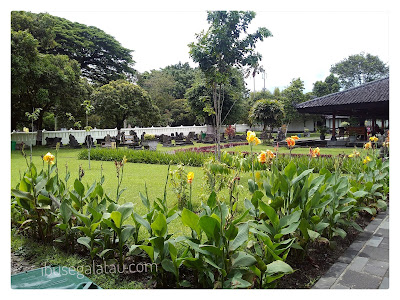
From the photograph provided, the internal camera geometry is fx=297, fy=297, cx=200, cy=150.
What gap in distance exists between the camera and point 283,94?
4059 millimetres

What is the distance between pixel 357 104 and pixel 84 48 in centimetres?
512

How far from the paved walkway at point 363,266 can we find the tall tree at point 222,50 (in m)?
2.51

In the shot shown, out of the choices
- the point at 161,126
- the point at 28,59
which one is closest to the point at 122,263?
the point at 28,59

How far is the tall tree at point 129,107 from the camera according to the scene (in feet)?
32.2

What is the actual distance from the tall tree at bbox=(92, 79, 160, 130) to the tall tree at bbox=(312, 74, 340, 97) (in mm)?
6182

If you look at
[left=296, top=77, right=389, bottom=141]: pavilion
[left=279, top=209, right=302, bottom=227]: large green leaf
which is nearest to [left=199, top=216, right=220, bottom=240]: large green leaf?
[left=279, top=209, right=302, bottom=227]: large green leaf

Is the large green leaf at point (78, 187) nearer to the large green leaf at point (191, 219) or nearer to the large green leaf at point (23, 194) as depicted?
the large green leaf at point (23, 194)

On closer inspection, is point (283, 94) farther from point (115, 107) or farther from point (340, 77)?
point (115, 107)

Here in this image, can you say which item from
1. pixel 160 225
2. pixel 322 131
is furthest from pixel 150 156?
pixel 160 225

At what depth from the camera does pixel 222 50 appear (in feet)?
14.1

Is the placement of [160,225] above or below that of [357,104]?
below

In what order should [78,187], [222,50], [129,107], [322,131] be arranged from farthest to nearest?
[129,107] → [322,131] → [222,50] → [78,187]

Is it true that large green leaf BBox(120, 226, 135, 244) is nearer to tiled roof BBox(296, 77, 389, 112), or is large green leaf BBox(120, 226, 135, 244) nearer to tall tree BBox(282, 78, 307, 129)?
tall tree BBox(282, 78, 307, 129)

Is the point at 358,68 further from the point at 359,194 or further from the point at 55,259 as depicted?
the point at 55,259
